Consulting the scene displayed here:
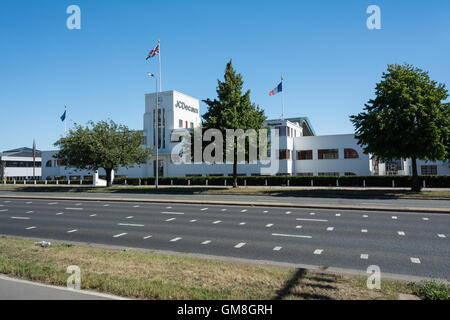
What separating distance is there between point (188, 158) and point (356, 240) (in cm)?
2389

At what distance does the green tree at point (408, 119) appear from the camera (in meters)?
21.8

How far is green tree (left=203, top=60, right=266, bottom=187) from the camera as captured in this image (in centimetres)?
2862

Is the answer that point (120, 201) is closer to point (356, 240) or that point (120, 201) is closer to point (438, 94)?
point (356, 240)

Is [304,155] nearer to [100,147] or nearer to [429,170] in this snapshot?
[429,170]

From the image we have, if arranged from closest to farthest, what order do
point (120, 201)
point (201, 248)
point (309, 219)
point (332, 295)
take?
1. point (332, 295)
2. point (201, 248)
3. point (309, 219)
4. point (120, 201)

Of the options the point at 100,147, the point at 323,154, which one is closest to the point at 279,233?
the point at 100,147

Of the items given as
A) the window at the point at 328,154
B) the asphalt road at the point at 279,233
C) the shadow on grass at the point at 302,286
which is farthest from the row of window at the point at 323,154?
the shadow on grass at the point at 302,286

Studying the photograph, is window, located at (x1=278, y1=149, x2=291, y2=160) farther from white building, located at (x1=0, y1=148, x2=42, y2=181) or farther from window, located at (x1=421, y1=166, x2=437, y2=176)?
white building, located at (x1=0, y1=148, x2=42, y2=181)

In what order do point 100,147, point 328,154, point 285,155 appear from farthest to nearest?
point 328,154, point 285,155, point 100,147

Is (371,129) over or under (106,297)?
over

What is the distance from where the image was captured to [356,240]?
9.30 meters

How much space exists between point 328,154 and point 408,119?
21.5m

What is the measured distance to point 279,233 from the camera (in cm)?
1041
